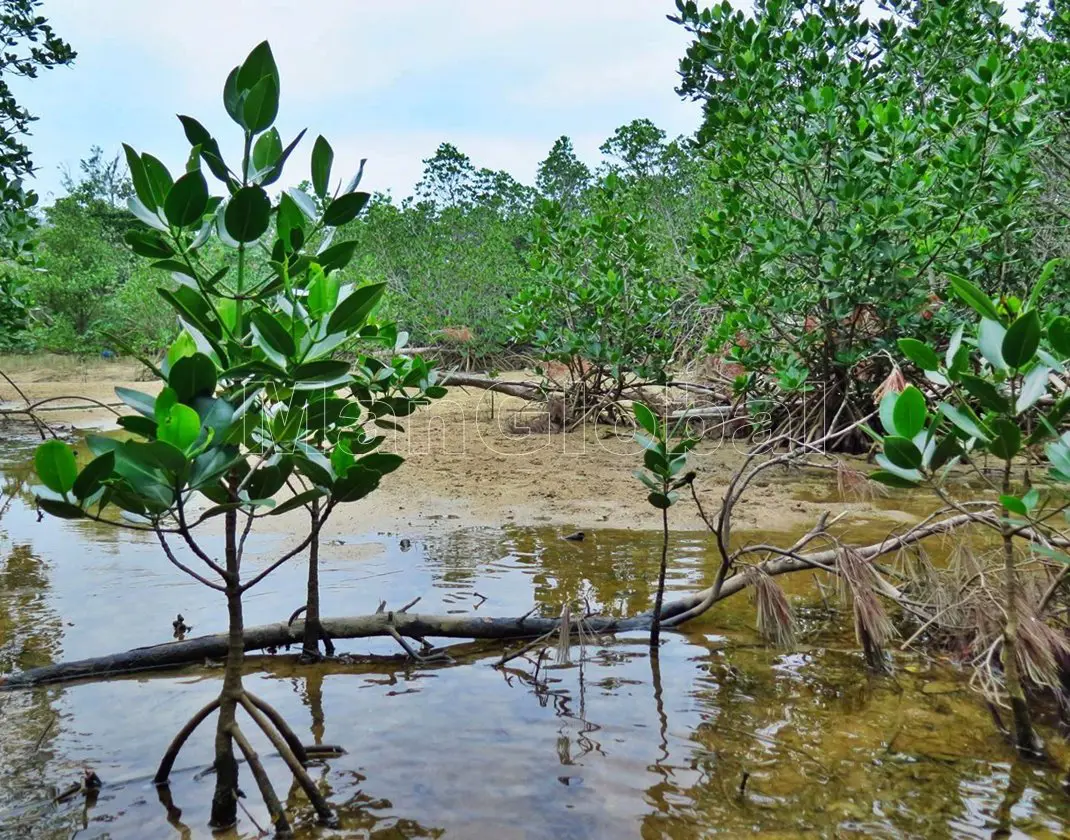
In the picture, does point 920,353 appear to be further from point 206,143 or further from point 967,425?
point 206,143

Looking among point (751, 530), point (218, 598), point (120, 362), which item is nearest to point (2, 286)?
point (218, 598)

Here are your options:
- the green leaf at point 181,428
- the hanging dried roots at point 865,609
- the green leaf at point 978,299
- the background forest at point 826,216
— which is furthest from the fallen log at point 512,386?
the green leaf at point 181,428

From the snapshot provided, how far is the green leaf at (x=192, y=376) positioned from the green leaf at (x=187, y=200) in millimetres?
362

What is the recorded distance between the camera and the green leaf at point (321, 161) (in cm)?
227

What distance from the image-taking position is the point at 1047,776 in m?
2.45

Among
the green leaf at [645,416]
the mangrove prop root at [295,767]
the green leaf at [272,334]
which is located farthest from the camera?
the green leaf at [645,416]

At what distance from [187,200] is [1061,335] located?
2277mm

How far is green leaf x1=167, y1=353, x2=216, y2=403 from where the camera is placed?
186 cm

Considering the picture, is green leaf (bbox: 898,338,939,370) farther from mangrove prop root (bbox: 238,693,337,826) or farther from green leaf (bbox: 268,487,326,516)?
mangrove prop root (bbox: 238,693,337,826)

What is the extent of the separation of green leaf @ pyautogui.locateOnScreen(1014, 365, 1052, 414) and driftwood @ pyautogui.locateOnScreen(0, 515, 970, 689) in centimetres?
83

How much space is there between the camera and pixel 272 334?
6.20 ft

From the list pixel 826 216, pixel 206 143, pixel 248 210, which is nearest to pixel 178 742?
pixel 248 210

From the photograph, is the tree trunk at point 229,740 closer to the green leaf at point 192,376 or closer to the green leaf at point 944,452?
the green leaf at point 192,376

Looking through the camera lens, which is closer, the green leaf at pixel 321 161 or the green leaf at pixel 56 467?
the green leaf at pixel 56 467
